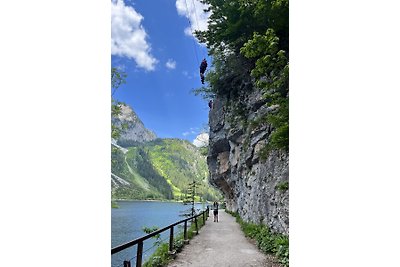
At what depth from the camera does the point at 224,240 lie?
16.0 ft

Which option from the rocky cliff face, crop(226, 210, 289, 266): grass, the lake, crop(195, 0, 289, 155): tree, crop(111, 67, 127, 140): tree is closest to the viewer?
crop(195, 0, 289, 155): tree

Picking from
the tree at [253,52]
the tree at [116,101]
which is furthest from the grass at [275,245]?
the tree at [116,101]

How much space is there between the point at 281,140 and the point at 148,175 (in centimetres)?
5237

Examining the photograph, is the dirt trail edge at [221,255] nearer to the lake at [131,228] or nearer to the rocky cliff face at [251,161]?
the lake at [131,228]

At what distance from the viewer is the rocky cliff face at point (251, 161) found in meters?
4.15

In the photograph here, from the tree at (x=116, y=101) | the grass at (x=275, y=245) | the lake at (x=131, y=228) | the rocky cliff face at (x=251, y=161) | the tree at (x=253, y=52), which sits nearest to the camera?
the tree at (x=253, y=52)

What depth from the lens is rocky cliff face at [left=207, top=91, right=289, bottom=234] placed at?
13.6 ft

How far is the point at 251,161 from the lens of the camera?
707 centimetres

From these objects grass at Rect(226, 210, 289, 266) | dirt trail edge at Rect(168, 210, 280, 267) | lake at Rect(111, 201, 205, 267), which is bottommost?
lake at Rect(111, 201, 205, 267)

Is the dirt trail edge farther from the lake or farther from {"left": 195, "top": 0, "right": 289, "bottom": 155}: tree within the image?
{"left": 195, "top": 0, "right": 289, "bottom": 155}: tree

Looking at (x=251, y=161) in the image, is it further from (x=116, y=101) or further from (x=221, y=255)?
(x=116, y=101)

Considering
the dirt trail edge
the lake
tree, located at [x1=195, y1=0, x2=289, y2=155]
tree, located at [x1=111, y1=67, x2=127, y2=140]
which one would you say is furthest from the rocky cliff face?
tree, located at [x1=111, y1=67, x2=127, y2=140]

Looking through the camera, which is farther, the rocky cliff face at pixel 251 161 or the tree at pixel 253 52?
the rocky cliff face at pixel 251 161

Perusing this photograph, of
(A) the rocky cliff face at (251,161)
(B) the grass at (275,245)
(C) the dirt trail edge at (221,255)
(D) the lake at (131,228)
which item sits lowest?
(D) the lake at (131,228)
